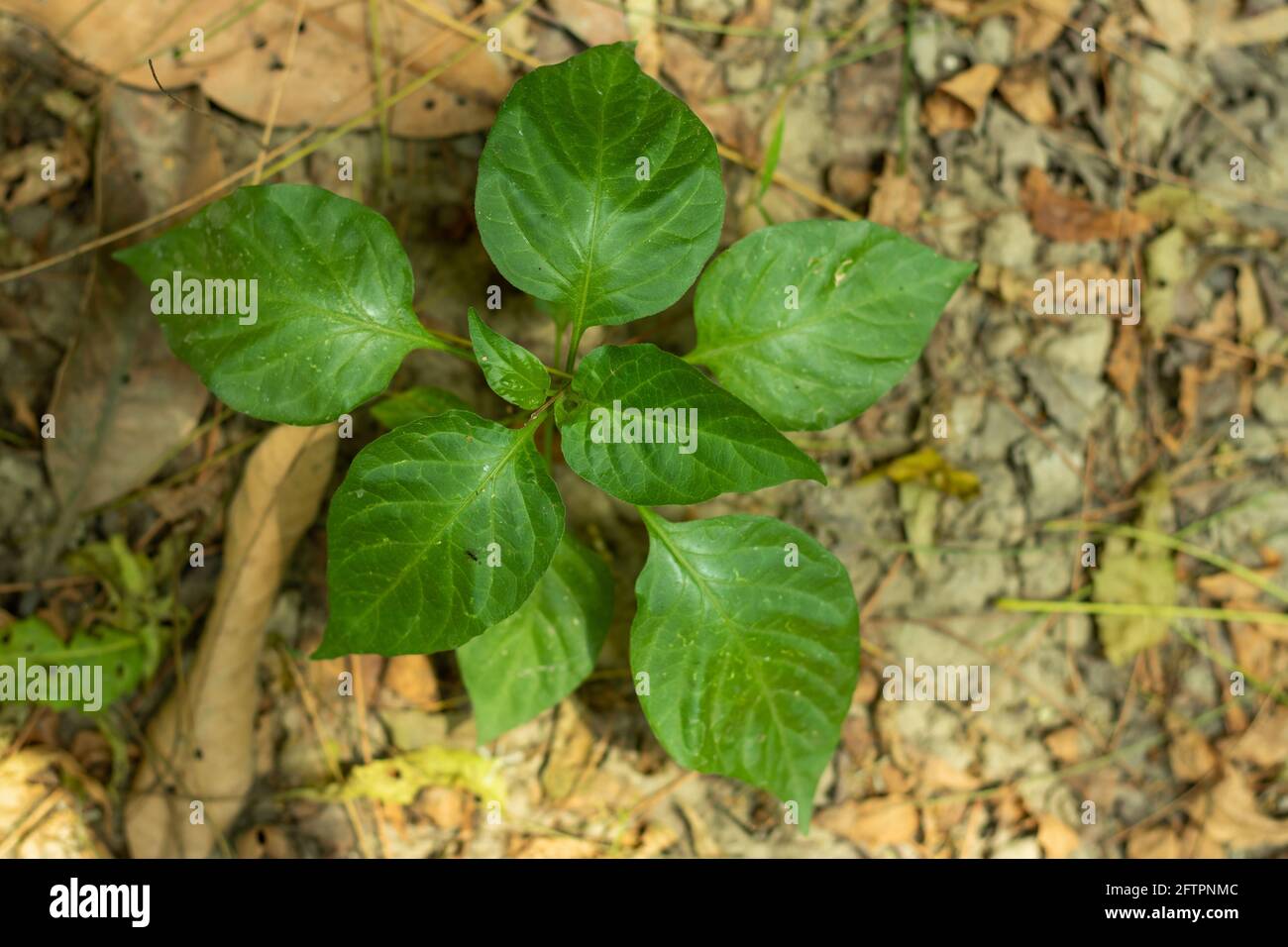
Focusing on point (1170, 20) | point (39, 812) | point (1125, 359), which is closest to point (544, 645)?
point (39, 812)

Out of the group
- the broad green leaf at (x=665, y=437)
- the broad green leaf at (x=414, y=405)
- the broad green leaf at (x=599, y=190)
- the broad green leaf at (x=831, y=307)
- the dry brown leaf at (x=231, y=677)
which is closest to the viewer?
the broad green leaf at (x=665, y=437)

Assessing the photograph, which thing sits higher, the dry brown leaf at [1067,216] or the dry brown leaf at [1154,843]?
the dry brown leaf at [1067,216]

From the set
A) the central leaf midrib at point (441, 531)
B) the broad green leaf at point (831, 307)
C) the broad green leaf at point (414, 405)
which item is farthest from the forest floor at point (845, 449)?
the central leaf midrib at point (441, 531)

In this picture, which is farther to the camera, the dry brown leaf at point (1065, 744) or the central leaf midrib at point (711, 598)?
the dry brown leaf at point (1065, 744)

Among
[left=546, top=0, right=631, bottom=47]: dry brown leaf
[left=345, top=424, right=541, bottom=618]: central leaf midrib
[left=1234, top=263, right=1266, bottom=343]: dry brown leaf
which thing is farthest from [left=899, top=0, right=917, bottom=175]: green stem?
[left=345, top=424, right=541, bottom=618]: central leaf midrib

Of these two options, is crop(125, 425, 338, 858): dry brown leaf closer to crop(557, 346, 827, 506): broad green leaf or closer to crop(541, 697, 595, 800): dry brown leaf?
crop(541, 697, 595, 800): dry brown leaf

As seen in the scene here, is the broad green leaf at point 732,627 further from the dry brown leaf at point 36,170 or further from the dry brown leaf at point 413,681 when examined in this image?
the dry brown leaf at point 36,170

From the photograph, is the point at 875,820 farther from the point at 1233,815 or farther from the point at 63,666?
the point at 63,666

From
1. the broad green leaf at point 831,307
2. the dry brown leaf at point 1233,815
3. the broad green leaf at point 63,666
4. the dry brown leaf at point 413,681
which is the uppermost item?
the broad green leaf at point 831,307
